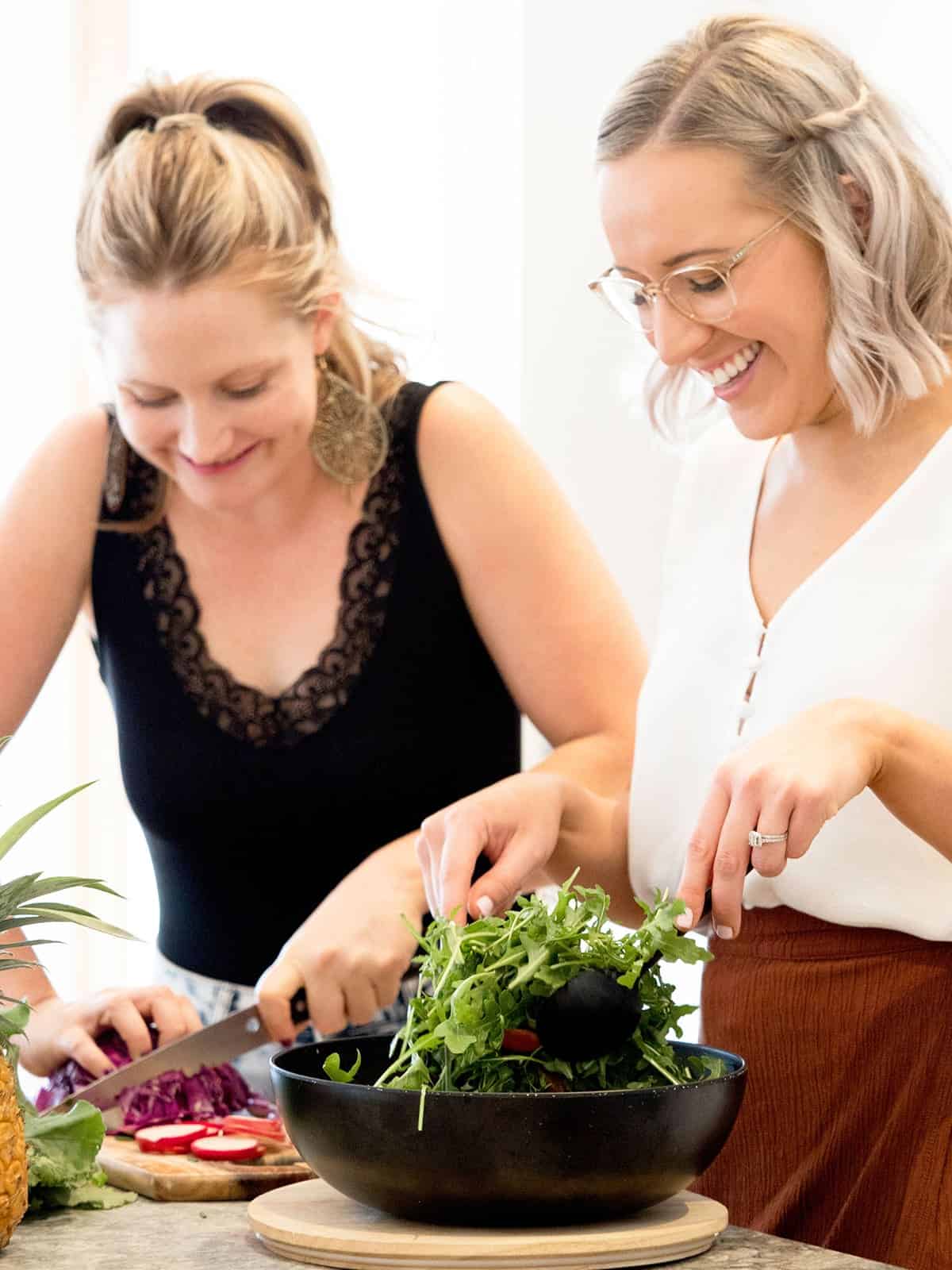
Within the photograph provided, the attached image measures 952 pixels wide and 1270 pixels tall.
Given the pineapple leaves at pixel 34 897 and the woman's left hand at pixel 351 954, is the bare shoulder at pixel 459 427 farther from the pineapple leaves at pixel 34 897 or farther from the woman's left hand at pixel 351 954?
the pineapple leaves at pixel 34 897

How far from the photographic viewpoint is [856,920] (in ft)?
5.03

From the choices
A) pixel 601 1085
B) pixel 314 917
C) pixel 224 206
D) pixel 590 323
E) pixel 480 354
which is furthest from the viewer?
pixel 480 354

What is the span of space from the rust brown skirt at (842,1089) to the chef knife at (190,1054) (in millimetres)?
506

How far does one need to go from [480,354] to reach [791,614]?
7.84 feet

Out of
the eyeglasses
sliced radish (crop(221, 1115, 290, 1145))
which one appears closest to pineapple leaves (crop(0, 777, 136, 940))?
sliced radish (crop(221, 1115, 290, 1145))

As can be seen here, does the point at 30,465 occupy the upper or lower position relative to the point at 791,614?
upper

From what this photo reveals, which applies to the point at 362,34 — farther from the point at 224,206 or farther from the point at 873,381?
the point at 873,381

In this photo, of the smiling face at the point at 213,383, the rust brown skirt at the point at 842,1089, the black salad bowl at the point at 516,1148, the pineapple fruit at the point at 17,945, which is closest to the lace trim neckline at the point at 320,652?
the smiling face at the point at 213,383

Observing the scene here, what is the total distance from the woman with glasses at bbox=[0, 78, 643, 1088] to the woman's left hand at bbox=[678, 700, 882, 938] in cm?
63

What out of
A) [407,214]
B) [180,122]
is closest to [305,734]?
[180,122]

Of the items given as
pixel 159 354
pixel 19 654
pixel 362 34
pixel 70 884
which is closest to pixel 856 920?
pixel 70 884

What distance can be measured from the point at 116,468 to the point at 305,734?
1.50 ft

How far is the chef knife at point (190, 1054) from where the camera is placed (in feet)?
5.67

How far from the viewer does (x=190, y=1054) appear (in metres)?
1.75
